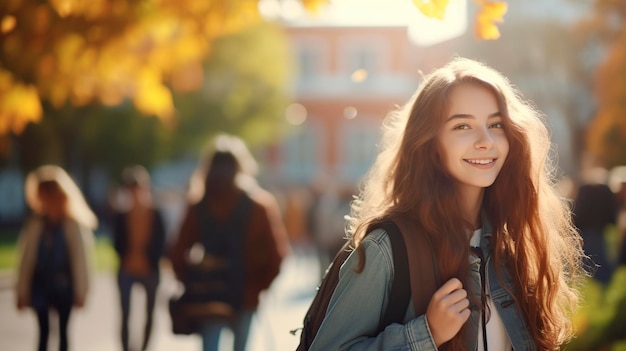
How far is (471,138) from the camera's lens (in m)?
2.74

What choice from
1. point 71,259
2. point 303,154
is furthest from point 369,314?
point 303,154

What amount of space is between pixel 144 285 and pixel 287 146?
3944 centimetres

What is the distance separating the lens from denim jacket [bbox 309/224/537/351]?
8.25 feet

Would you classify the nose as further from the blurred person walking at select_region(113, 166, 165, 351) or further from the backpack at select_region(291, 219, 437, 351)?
the blurred person walking at select_region(113, 166, 165, 351)

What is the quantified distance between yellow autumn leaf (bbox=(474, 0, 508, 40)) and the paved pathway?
10.3 ft

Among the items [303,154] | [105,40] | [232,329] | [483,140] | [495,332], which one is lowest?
[232,329]

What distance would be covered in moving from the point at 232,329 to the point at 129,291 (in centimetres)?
275

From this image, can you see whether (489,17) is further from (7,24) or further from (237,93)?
(237,93)

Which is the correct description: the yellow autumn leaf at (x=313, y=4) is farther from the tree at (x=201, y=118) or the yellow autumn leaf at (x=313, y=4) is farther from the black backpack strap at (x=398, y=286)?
the tree at (x=201, y=118)

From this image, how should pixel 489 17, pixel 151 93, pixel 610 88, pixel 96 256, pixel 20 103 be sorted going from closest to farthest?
1. pixel 489 17
2. pixel 20 103
3. pixel 151 93
4. pixel 610 88
5. pixel 96 256

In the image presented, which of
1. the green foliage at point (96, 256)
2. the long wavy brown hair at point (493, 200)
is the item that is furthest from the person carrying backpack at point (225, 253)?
the green foliage at point (96, 256)

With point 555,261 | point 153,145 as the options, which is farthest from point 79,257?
point 153,145

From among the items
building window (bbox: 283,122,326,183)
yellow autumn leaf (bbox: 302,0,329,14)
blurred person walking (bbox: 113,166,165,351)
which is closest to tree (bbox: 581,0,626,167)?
blurred person walking (bbox: 113,166,165,351)

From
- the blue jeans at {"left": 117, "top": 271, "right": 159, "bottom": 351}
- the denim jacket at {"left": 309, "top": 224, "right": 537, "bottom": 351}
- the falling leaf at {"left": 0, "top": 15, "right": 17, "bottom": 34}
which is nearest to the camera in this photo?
the denim jacket at {"left": 309, "top": 224, "right": 537, "bottom": 351}
